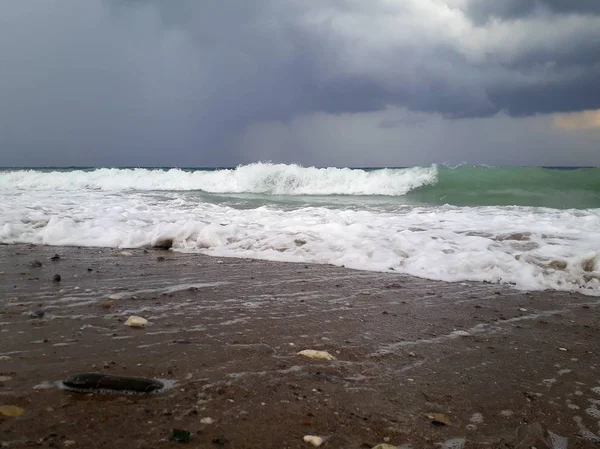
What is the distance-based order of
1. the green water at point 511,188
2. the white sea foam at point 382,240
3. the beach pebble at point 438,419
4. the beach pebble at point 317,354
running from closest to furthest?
1. the beach pebble at point 438,419
2. the beach pebble at point 317,354
3. the white sea foam at point 382,240
4. the green water at point 511,188

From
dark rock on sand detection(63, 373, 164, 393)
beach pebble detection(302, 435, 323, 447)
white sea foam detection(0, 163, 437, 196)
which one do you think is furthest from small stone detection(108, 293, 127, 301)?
white sea foam detection(0, 163, 437, 196)

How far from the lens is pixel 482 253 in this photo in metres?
5.52

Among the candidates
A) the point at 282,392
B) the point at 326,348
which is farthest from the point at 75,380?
the point at 326,348

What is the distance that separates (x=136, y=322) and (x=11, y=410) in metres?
1.23

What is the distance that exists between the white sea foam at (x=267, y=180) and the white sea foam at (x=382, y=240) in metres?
10.5

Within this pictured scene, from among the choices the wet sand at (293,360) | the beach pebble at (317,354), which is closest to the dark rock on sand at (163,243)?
the wet sand at (293,360)

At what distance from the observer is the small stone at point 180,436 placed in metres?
1.66

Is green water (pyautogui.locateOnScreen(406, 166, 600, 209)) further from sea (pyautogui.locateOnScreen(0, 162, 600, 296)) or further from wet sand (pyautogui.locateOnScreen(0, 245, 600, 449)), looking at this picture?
wet sand (pyautogui.locateOnScreen(0, 245, 600, 449))

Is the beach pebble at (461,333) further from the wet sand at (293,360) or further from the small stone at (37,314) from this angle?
the small stone at (37,314)

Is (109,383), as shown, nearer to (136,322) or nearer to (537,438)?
(136,322)

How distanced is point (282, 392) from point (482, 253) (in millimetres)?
4089

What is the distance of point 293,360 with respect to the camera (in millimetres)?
2553

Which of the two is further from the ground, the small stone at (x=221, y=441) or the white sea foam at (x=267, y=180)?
the white sea foam at (x=267, y=180)

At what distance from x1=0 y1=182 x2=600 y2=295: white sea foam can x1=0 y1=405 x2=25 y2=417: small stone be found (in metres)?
4.04
